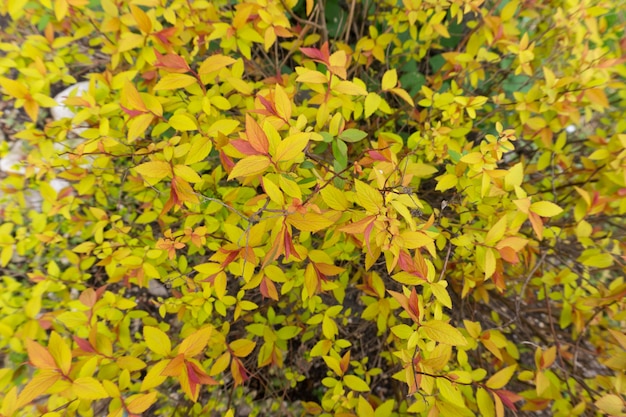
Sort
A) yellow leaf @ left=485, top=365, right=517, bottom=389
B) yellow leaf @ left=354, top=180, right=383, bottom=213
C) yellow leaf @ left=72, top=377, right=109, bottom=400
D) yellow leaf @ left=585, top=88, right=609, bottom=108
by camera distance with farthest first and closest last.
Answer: yellow leaf @ left=585, top=88, right=609, bottom=108, yellow leaf @ left=485, top=365, right=517, bottom=389, yellow leaf @ left=72, top=377, right=109, bottom=400, yellow leaf @ left=354, top=180, right=383, bottom=213

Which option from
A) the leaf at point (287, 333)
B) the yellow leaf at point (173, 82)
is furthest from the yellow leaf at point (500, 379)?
the yellow leaf at point (173, 82)

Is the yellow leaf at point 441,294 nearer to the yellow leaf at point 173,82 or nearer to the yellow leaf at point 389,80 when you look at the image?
the yellow leaf at point 389,80

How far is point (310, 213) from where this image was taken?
1012 mm

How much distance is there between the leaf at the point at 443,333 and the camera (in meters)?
1.02

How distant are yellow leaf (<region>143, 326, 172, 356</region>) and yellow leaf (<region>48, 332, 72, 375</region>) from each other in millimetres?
212

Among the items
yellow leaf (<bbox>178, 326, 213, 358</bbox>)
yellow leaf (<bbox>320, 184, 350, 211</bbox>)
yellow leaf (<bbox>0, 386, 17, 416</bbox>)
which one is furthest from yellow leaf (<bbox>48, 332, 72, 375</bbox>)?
yellow leaf (<bbox>320, 184, 350, 211</bbox>)

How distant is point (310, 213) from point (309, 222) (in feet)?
0.12

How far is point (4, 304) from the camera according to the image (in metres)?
1.62

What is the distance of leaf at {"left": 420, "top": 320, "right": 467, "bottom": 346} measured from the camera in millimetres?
1019

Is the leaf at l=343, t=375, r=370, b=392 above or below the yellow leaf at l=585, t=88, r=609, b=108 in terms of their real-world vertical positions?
below

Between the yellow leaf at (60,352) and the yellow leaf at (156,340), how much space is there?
21 centimetres

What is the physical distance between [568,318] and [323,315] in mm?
1075

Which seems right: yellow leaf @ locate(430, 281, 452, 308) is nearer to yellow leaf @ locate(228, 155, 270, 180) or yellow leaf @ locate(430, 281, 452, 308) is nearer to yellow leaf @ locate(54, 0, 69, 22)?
yellow leaf @ locate(228, 155, 270, 180)

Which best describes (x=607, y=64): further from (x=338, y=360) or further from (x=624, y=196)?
(x=338, y=360)
